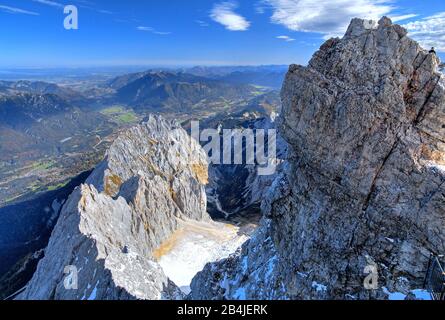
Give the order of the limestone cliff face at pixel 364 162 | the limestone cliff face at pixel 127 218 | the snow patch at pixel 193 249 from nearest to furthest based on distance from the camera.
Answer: the limestone cliff face at pixel 364 162, the limestone cliff face at pixel 127 218, the snow patch at pixel 193 249

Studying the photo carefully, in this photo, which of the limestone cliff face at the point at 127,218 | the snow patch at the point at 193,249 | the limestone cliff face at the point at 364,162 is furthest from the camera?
the snow patch at the point at 193,249

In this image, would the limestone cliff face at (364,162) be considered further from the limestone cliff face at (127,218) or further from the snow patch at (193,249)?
Result: the snow patch at (193,249)

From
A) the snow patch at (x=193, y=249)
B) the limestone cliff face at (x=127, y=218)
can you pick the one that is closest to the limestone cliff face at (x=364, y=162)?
the limestone cliff face at (x=127, y=218)

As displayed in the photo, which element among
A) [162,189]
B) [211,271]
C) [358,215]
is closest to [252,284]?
[211,271]

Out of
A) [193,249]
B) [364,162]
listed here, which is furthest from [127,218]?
[364,162]
